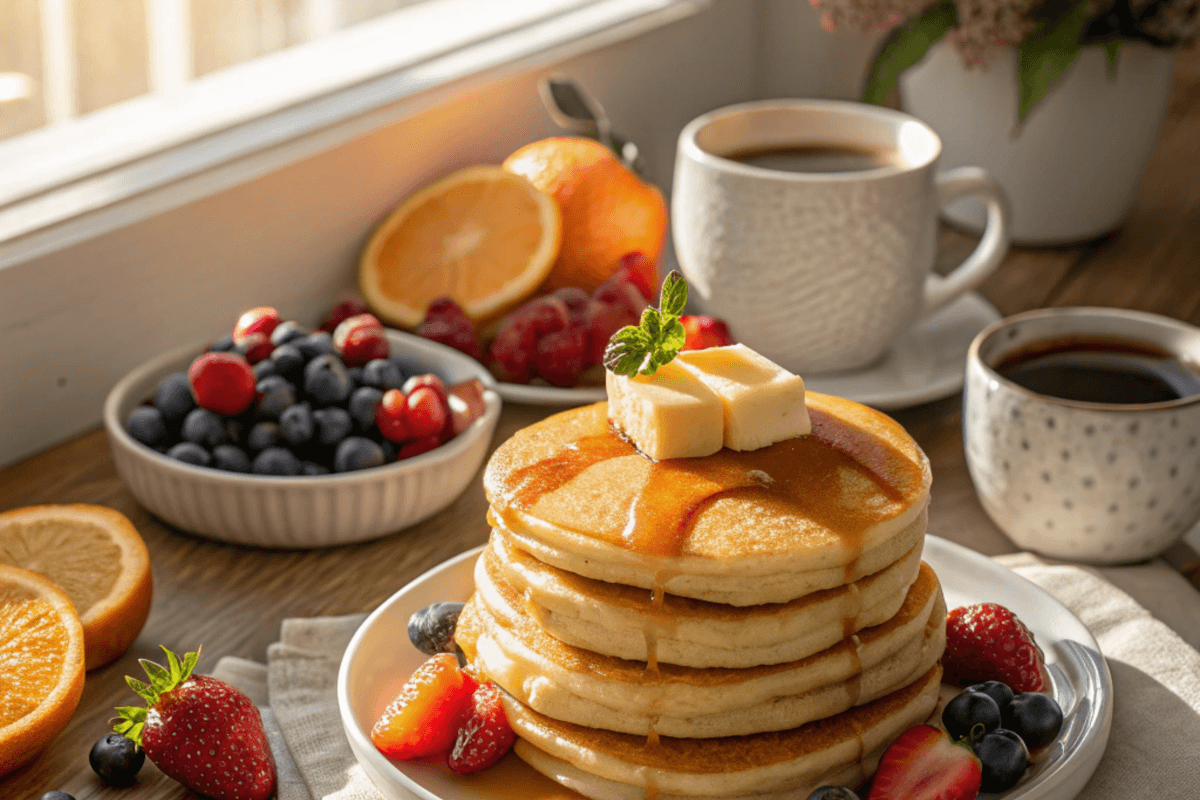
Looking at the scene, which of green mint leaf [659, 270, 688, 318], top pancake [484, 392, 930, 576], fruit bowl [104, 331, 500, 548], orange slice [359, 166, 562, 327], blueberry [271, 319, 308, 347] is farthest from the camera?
orange slice [359, 166, 562, 327]

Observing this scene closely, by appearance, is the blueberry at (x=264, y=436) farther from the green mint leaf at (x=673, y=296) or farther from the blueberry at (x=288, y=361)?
the green mint leaf at (x=673, y=296)

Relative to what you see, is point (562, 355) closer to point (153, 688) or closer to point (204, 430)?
point (204, 430)

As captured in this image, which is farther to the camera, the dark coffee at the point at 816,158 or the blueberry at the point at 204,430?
the dark coffee at the point at 816,158

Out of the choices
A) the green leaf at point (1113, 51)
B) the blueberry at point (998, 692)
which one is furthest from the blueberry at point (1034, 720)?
the green leaf at point (1113, 51)

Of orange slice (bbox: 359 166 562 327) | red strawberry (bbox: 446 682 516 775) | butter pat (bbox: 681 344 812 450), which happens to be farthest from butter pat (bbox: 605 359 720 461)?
orange slice (bbox: 359 166 562 327)

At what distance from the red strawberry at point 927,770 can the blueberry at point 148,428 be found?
703 millimetres

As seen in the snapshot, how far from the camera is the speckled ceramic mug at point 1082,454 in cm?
103

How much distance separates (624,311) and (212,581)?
1.67 ft

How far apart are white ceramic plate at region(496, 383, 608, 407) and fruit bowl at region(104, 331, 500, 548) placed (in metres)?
0.11

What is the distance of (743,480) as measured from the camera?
2.53 ft

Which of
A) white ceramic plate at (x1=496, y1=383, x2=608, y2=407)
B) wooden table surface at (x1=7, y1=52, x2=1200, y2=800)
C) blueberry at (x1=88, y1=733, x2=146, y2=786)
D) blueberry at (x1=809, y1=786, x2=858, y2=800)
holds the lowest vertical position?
wooden table surface at (x1=7, y1=52, x2=1200, y2=800)

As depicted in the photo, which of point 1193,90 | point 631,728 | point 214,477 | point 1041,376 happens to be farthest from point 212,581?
point 1193,90

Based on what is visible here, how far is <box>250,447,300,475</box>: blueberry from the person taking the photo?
1090 millimetres

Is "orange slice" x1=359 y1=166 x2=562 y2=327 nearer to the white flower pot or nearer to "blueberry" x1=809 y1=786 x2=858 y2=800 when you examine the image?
the white flower pot
